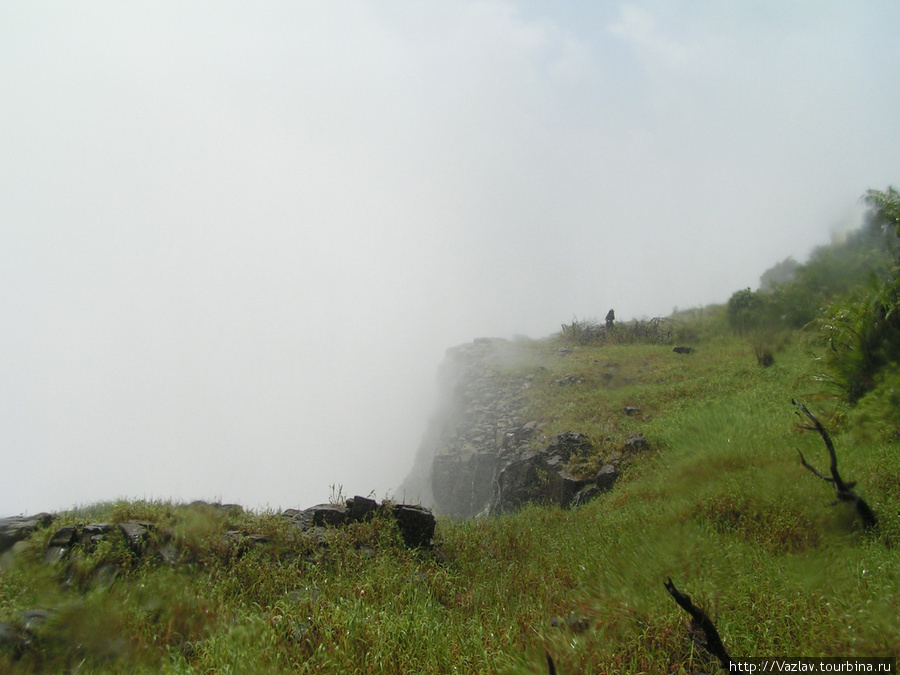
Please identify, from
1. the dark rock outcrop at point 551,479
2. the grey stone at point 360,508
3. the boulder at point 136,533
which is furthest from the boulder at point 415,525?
the dark rock outcrop at point 551,479

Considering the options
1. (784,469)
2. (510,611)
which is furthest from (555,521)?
(510,611)

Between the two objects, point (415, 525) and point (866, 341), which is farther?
point (866, 341)

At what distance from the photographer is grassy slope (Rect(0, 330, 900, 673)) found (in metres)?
3.80

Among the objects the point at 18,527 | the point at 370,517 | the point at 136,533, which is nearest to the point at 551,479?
the point at 370,517

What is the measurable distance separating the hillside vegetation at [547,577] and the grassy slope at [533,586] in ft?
0.08

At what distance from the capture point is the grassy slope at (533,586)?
3.80m

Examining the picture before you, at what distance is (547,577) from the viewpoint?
582 cm

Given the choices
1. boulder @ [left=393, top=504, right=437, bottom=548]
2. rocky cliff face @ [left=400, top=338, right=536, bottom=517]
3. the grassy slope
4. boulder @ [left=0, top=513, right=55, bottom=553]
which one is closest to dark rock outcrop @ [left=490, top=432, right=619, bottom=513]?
the grassy slope

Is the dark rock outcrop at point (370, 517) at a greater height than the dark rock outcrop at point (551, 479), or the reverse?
the dark rock outcrop at point (370, 517)

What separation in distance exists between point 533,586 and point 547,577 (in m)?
0.28

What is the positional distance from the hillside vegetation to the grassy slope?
0.9 inches

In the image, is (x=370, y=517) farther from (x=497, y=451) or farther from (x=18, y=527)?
(x=497, y=451)

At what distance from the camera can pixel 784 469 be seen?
23.6 ft

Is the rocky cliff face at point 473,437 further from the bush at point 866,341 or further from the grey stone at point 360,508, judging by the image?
the bush at point 866,341
